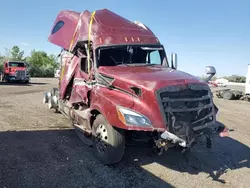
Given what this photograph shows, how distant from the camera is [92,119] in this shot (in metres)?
5.46

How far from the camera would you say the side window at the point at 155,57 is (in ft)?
21.2

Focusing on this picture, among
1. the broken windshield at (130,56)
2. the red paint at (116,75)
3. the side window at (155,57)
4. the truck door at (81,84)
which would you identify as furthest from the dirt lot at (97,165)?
the side window at (155,57)

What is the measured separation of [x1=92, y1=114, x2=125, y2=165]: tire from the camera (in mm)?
4699

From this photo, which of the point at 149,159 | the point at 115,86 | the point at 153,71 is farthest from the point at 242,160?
the point at 115,86

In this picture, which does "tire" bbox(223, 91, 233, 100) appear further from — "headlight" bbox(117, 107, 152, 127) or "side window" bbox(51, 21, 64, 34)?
"headlight" bbox(117, 107, 152, 127)

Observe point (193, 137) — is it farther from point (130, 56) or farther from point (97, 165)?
point (130, 56)

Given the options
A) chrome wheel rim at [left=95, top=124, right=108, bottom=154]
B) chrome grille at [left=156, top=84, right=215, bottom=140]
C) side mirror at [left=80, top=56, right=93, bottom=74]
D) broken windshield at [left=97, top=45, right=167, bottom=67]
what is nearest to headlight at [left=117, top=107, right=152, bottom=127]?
chrome grille at [left=156, top=84, right=215, bottom=140]

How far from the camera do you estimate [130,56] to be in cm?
620

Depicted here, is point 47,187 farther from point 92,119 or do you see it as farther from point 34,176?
point 92,119

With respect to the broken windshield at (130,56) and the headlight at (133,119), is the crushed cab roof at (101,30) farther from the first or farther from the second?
the headlight at (133,119)

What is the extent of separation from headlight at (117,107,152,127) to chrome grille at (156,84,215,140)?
34cm

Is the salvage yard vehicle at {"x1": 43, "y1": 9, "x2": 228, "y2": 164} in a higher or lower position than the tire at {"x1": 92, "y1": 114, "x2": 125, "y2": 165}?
higher

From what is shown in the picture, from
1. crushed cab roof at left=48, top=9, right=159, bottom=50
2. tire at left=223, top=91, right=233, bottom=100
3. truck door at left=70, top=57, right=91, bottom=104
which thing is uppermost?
crushed cab roof at left=48, top=9, right=159, bottom=50

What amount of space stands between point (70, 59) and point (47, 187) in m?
4.04
